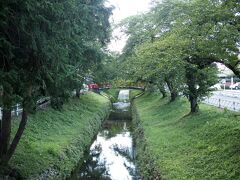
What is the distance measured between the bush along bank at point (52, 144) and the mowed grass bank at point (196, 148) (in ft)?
13.5

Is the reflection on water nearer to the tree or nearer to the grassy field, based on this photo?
the tree

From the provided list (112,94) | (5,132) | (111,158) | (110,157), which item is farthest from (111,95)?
(5,132)

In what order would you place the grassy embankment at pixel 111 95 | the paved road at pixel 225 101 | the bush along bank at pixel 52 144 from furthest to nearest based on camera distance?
1. the grassy embankment at pixel 111 95
2. the paved road at pixel 225 101
3. the bush along bank at pixel 52 144

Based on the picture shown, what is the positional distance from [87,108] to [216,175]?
26.7 meters

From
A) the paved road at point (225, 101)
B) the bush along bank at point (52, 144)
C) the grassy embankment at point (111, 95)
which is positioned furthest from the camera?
the grassy embankment at point (111, 95)

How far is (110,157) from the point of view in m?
24.4

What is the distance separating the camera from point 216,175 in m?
13.0

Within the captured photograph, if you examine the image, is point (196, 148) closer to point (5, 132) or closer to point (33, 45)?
point (5, 132)

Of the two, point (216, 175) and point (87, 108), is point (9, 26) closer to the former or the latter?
point (216, 175)

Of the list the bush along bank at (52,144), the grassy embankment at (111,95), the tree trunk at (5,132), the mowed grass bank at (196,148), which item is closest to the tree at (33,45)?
the tree trunk at (5,132)

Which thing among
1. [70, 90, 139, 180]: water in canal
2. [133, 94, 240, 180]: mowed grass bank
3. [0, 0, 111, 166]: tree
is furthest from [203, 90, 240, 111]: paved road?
[0, 0, 111, 166]: tree

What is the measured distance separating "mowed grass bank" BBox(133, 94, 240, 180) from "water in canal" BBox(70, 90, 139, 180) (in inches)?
49.4

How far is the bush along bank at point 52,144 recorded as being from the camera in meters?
15.8

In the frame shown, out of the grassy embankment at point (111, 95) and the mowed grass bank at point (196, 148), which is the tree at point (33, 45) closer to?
the mowed grass bank at point (196, 148)
